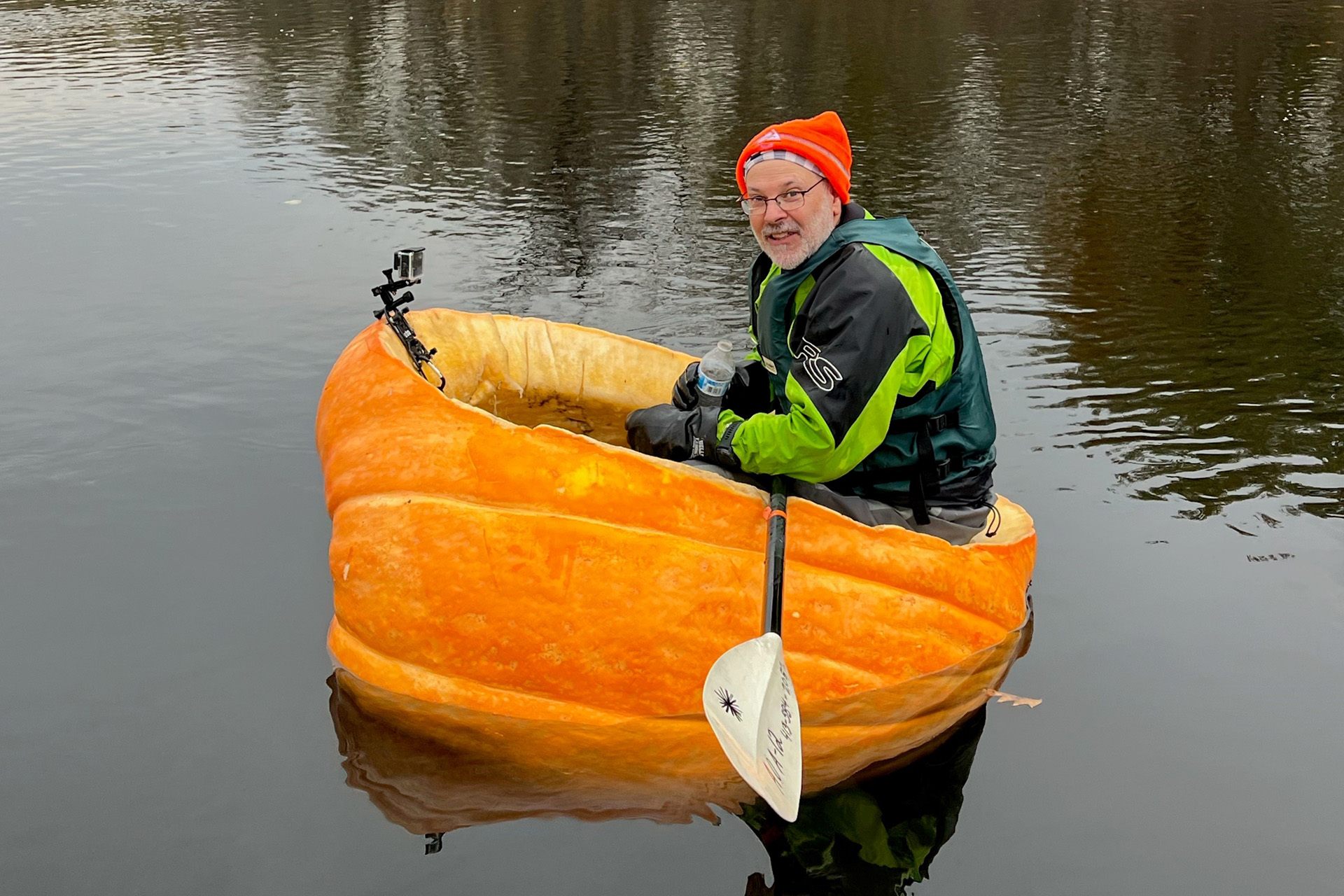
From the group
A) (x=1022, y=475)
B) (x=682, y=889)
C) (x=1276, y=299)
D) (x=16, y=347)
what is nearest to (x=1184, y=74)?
(x=1276, y=299)

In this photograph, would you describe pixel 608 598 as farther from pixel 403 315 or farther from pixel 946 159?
pixel 946 159

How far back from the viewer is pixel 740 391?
440cm

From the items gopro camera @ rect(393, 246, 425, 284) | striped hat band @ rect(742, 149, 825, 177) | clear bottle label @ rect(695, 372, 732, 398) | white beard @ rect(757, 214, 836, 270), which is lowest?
clear bottle label @ rect(695, 372, 732, 398)

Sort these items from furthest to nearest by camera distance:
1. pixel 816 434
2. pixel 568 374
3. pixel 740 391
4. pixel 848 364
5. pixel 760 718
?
pixel 568 374, pixel 740 391, pixel 816 434, pixel 848 364, pixel 760 718

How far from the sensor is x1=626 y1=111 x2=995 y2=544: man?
3502 millimetres

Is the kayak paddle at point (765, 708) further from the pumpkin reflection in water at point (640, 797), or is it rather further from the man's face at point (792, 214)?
the man's face at point (792, 214)

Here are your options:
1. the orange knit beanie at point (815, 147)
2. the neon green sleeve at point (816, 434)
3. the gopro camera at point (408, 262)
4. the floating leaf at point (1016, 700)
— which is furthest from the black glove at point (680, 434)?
the floating leaf at point (1016, 700)

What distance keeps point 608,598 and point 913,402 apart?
1.16m

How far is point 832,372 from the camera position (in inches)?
137

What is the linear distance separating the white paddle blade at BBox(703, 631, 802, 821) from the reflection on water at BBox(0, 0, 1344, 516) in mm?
2900

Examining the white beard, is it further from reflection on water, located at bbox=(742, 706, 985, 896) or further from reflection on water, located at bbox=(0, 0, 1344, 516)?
reflection on water, located at bbox=(0, 0, 1344, 516)

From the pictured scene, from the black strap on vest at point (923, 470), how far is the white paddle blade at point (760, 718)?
2.49 ft

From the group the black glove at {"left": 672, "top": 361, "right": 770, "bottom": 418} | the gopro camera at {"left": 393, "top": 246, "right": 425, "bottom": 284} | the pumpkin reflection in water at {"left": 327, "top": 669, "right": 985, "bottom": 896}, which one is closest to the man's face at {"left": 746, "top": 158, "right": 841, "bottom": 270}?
the black glove at {"left": 672, "top": 361, "right": 770, "bottom": 418}

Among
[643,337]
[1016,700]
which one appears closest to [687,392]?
[1016,700]
